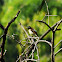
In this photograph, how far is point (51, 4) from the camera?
6.16 metres

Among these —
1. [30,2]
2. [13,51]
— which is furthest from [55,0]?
[13,51]

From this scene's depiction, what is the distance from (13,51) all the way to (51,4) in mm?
2341

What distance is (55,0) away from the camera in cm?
634

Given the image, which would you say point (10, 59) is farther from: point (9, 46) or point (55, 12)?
point (55, 12)

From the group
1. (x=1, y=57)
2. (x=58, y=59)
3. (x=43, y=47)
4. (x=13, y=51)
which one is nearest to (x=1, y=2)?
(x=13, y=51)

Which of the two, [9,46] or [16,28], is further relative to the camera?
[9,46]

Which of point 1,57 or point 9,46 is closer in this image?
point 1,57

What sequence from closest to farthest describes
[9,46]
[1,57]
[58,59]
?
[1,57], [58,59], [9,46]

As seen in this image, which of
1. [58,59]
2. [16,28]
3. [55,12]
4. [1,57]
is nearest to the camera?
[1,57]

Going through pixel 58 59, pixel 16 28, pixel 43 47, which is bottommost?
pixel 58 59

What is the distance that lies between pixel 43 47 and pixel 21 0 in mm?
1196

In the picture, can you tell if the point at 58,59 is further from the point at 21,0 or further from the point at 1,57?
the point at 1,57

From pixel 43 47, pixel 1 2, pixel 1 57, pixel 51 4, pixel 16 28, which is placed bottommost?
pixel 1 57

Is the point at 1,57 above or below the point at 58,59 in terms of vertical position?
below
